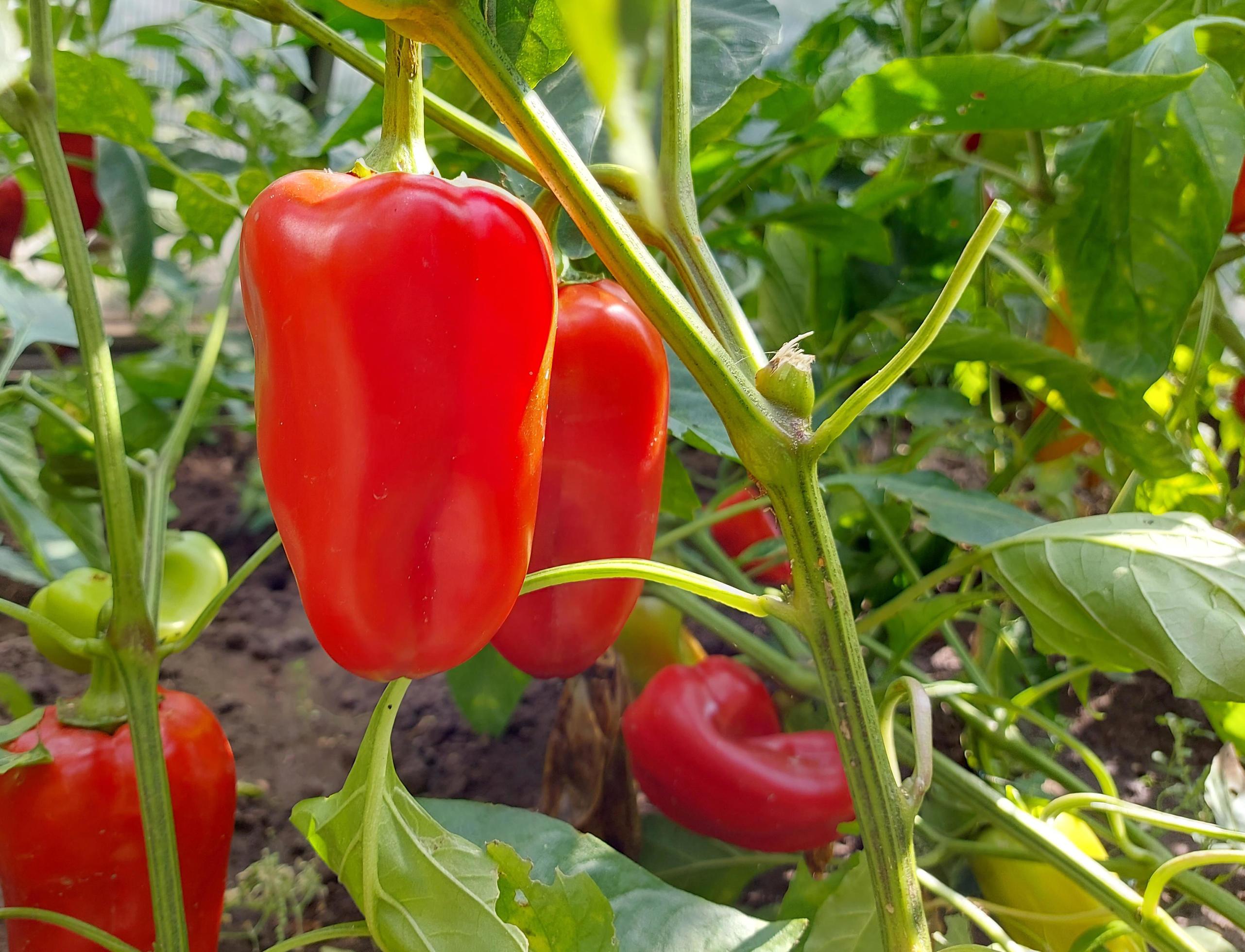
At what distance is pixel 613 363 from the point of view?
443 millimetres

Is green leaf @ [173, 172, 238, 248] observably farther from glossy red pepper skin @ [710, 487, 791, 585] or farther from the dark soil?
glossy red pepper skin @ [710, 487, 791, 585]

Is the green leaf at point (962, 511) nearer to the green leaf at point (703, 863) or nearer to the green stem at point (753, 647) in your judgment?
the green stem at point (753, 647)

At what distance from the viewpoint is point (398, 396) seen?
13.2 inches

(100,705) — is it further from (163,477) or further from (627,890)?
(627,890)

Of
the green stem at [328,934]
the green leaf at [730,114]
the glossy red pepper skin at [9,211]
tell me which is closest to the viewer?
the green stem at [328,934]

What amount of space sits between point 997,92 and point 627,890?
0.47 meters

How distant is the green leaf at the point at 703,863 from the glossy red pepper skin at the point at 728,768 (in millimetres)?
40

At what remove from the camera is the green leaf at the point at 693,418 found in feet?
1.72

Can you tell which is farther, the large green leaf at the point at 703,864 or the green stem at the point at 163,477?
the large green leaf at the point at 703,864

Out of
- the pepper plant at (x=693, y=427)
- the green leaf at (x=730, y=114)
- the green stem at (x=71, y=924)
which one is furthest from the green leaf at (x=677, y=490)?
the green stem at (x=71, y=924)

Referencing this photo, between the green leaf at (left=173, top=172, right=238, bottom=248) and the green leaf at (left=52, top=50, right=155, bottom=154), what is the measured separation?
0.36 feet

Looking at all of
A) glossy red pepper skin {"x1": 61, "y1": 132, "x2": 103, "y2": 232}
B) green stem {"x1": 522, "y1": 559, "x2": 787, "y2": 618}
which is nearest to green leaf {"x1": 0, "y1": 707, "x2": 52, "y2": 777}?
green stem {"x1": 522, "y1": 559, "x2": 787, "y2": 618}

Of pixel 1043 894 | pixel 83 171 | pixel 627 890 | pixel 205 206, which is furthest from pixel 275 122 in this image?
pixel 1043 894

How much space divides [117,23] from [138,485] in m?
1.48
